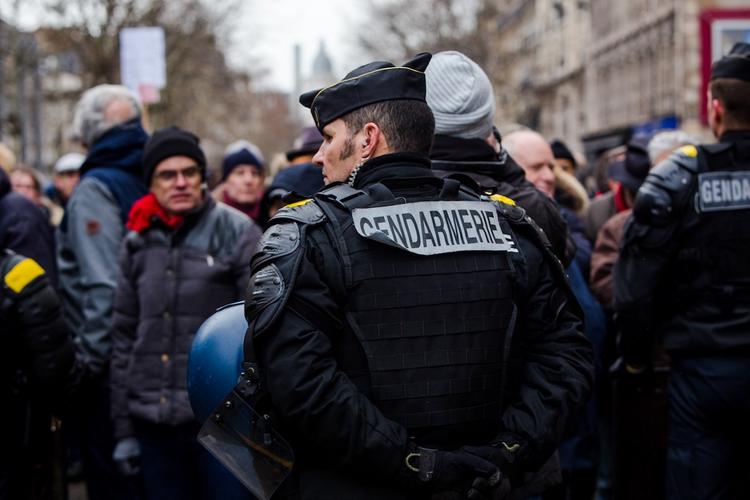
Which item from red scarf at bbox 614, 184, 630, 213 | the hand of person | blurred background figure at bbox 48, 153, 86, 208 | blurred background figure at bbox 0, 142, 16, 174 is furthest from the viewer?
blurred background figure at bbox 48, 153, 86, 208

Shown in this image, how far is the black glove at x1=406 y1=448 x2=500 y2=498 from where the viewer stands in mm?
2676

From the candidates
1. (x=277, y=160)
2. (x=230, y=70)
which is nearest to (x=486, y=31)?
(x=230, y=70)

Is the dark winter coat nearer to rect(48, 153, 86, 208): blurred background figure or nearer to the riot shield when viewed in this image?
the riot shield

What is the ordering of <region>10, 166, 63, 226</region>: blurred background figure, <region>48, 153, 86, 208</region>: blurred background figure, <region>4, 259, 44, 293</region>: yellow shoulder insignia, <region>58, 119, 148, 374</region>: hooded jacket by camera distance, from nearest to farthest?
<region>4, 259, 44, 293</region>: yellow shoulder insignia < <region>58, 119, 148, 374</region>: hooded jacket < <region>10, 166, 63, 226</region>: blurred background figure < <region>48, 153, 86, 208</region>: blurred background figure

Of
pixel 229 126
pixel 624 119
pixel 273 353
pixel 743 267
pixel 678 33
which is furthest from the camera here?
pixel 229 126

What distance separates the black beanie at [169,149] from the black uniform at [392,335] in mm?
2267

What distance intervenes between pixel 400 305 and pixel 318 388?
31 cm

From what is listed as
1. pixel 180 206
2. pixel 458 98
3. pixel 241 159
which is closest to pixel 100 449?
pixel 180 206

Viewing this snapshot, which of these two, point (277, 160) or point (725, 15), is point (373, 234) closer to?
point (277, 160)

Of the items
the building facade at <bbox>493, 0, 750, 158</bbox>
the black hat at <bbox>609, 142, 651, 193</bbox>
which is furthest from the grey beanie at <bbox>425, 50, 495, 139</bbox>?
the building facade at <bbox>493, 0, 750, 158</bbox>

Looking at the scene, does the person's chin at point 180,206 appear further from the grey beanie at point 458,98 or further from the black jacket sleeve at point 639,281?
the black jacket sleeve at point 639,281

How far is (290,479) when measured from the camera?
9.23 ft

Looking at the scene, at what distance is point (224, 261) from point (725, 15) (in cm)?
748

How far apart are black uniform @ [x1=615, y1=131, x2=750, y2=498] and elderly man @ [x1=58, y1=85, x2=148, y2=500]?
2.53 meters
